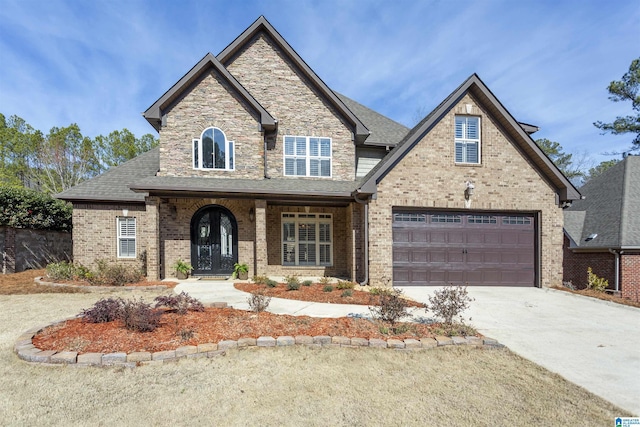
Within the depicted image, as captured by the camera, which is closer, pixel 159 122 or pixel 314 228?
pixel 159 122

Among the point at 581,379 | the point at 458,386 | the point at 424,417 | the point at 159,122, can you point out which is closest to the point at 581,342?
the point at 581,379

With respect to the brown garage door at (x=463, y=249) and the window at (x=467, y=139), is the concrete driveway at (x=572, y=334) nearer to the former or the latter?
the brown garage door at (x=463, y=249)

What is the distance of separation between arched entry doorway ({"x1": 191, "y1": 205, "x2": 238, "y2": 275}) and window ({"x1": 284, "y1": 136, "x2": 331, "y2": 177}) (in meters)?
3.24

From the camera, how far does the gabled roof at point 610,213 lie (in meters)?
12.3

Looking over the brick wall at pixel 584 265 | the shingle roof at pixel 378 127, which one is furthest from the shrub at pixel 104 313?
the brick wall at pixel 584 265

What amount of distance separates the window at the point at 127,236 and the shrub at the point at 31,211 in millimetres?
4177

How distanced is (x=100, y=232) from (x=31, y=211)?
4370 mm

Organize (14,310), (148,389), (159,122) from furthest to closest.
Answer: (159,122) < (14,310) < (148,389)

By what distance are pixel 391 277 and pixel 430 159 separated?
4.45m

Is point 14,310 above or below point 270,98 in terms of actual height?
below

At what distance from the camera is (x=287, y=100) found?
520 inches

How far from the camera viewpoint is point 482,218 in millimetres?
11203

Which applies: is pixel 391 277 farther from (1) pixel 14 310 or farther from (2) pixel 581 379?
(1) pixel 14 310

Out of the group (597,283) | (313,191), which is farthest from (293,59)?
(597,283)
